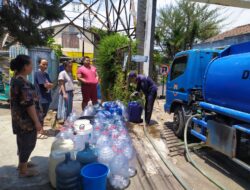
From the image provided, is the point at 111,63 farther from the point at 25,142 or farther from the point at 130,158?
the point at 25,142

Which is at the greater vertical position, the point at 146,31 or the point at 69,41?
Result: the point at 69,41

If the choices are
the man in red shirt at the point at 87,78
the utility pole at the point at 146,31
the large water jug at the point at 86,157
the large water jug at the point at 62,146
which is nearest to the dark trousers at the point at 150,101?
the man in red shirt at the point at 87,78

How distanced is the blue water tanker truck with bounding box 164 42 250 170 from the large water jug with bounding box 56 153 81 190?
2.54 m

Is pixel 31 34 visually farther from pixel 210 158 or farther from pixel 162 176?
pixel 210 158

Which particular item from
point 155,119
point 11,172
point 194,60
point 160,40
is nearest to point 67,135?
point 11,172

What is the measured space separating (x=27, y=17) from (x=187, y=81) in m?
3.74

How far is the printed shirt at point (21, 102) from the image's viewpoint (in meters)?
2.96

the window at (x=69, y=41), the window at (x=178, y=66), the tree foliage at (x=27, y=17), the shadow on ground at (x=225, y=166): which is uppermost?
the window at (x=69, y=41)

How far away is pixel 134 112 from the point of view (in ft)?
21.8

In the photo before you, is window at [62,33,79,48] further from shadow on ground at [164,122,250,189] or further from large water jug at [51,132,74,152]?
large water jug at [51,132,74,152]

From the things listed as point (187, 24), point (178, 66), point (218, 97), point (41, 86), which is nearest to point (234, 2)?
point (178, 66)

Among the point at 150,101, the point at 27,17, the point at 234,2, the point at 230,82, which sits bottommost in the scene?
the point at 150,101

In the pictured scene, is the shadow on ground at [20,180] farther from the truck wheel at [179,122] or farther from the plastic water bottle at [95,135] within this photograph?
the truck wheel at [179,122]

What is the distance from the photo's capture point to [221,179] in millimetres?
3842
